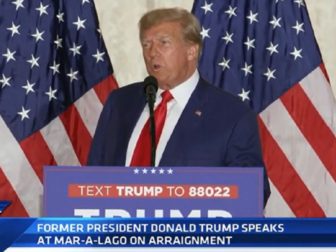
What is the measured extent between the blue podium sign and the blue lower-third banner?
314 millimetres

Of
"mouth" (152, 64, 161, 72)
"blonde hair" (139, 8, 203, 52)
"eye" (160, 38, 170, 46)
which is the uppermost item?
"blonde hair" (139, 8, 203, 52)

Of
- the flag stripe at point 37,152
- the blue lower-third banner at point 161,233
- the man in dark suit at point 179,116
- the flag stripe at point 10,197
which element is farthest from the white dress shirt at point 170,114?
the flag stripe at point 10,197

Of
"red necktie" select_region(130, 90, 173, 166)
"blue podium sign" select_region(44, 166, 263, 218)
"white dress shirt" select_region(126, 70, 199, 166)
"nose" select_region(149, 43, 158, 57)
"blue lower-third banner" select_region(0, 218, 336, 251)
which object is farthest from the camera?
"nose" select_region(149, 43, 158, 57)

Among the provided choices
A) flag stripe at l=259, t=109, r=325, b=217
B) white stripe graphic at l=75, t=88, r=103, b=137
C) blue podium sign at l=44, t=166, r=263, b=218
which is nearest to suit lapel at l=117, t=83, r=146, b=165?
blue podium sign at l=44, t=166, r=263, b=218

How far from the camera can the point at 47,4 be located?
4297 mm

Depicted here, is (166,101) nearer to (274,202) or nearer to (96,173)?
(96,173)

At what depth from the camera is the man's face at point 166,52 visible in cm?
A: 306

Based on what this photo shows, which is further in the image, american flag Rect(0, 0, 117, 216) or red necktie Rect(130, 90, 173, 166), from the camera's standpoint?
american flag Rect(0, 0, 117, 216)

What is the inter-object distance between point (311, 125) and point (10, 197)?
1.55m

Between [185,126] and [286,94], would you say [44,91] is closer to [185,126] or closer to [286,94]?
[286,94]

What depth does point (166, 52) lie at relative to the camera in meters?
3.09

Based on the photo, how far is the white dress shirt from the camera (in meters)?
2.86

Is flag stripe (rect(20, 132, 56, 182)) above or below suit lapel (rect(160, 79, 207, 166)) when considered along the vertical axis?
below

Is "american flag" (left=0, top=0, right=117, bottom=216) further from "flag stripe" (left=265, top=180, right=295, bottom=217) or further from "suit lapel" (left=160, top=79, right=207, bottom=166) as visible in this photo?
"suit lapel" (left=160, top=79, right=207, bottom=166)
